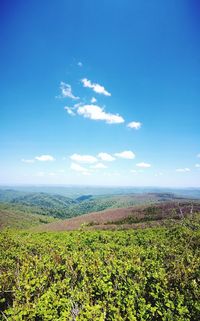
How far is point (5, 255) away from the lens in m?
15.2

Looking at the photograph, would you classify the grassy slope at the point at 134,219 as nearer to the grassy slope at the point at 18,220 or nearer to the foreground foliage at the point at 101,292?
the foreground foliage at the point at 101,292

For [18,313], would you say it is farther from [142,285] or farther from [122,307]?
[142,285]

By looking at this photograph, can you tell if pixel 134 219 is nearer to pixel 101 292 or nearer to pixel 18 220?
pixel 101 292

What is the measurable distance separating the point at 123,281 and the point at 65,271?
2975 mm

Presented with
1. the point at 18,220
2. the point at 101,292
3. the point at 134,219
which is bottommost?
the point at 18,220

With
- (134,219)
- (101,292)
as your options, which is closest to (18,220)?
(134,219)

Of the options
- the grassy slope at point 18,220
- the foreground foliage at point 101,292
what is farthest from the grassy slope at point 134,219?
the grassy slope at point 18,220

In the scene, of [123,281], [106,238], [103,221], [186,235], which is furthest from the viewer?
[103,221]

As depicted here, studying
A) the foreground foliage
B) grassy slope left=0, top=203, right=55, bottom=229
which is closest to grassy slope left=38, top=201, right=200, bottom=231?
the foreground foliage

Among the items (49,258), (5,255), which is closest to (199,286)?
(49,258)

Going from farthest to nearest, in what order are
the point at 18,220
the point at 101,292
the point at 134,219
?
the point at 18,220
the point at 134,219
the point at 101,292

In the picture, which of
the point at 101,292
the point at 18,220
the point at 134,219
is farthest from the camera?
the point at 18,220

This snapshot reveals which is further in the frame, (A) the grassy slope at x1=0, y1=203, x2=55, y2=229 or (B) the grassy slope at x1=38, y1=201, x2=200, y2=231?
(A) the grassy slope at x1=0, y1=203, x2=55, y2=229

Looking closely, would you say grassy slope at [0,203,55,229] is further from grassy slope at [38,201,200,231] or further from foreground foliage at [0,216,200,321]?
foreground foliage at [0,216,200,321]
